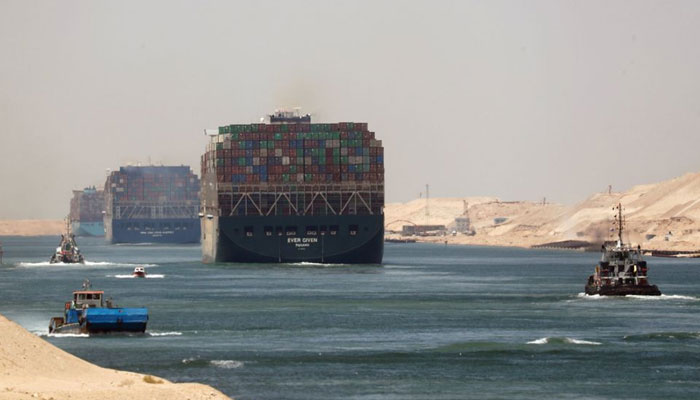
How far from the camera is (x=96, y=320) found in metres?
98.9

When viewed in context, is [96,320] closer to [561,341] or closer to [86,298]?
[86,298]

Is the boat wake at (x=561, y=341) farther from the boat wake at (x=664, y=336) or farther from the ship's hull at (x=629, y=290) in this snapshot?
the ship's hull at (x=629, y=290)

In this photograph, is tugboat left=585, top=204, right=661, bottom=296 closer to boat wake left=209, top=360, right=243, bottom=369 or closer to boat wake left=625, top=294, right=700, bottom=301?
boat wake left=625, top=294, right=700, bottom=301

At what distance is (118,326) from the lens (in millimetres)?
99875

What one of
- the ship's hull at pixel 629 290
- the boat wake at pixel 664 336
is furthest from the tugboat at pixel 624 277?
the boat wake at pixel 664 336

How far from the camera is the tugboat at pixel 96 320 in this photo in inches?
3900

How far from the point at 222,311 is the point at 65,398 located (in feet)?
231

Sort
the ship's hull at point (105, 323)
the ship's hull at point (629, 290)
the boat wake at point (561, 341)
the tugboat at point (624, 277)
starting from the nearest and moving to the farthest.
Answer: the boat wake at point (561, 341)
the ship's hull at point (105, 323)
the tugboat at point (624, 277)
the ship's hull at point (629, 290)

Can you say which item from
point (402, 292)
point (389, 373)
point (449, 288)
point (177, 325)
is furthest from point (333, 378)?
point (449, 288)

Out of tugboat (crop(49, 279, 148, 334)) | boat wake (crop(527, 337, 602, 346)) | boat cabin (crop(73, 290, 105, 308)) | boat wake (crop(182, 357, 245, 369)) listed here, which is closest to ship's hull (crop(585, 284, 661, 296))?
boat wake (crop(527, 337, 602, 346))

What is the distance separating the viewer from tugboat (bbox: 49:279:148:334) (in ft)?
325

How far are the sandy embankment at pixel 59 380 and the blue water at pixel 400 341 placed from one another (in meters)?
7.20

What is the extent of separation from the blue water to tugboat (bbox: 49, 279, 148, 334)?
1.27m

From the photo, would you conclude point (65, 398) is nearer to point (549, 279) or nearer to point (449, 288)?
point (449, 288)
